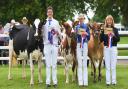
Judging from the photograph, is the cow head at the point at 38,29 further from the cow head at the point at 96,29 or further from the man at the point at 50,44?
the cow head at the point at 96,29

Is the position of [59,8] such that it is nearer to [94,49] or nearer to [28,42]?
[94,49]

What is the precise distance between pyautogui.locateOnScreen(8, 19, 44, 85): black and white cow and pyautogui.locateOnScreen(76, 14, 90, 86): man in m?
1.26

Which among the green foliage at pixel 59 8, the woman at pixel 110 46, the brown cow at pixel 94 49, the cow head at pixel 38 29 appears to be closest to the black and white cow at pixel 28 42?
the cow head at pixel 38 29

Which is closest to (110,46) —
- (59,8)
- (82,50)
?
(82,50)

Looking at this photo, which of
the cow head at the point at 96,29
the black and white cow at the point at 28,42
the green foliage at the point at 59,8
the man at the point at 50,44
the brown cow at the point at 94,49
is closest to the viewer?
the man at the point at 50,44

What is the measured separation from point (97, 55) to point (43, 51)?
2.03m

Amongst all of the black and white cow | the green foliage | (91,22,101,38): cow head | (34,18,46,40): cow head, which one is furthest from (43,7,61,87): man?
the green foliage

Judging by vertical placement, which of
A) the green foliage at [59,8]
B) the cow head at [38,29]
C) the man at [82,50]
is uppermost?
the green foliage at [59,8]

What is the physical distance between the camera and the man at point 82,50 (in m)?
14.7

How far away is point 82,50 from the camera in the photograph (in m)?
14.8

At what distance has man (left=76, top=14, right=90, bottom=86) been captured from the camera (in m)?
14.7

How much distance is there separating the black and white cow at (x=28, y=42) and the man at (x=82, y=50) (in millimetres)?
1264

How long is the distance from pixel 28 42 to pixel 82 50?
2.02 metres

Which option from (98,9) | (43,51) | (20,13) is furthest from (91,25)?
(98,9)
